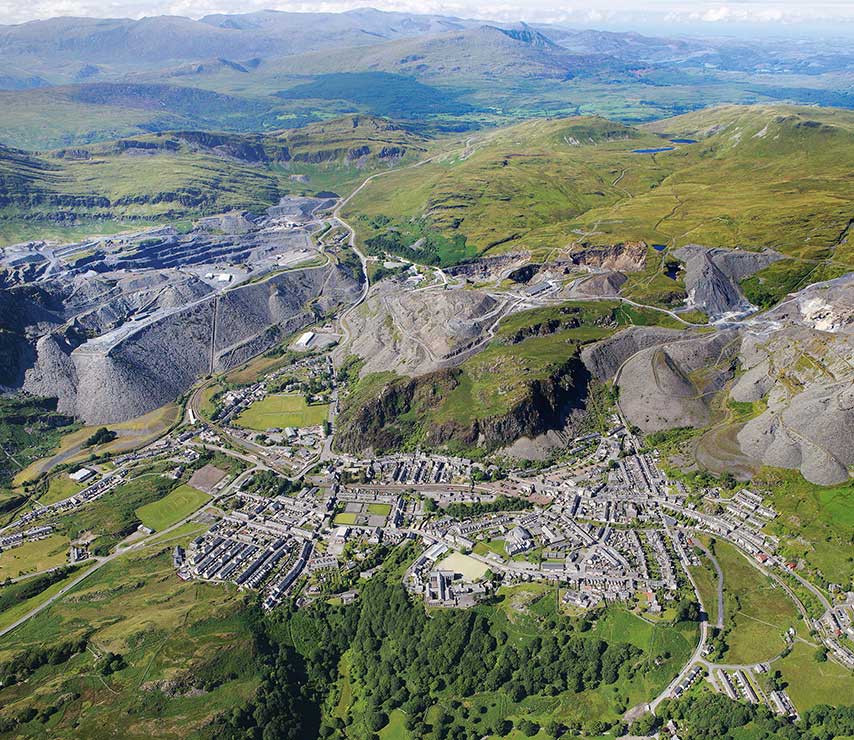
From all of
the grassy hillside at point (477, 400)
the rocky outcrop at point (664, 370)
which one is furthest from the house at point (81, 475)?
the rocky outcrop at point (664, 370)

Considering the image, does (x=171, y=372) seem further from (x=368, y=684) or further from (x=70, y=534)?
(x=368, y=684)

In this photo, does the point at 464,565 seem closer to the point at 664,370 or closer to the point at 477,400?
the point at 477,400

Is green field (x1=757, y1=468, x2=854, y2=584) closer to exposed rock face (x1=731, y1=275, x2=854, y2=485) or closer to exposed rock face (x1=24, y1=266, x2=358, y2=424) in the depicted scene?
exposed rock face (x1=731, y1=275, x2=854, y2=485)

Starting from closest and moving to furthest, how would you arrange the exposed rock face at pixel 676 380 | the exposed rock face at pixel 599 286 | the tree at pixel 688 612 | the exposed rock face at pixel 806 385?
the tree at pixel 688 612 → the exposed rock face at pixel 806 385 → the exposed rock face at pixel 676 380 → the exposed rock face at pixel 599 286

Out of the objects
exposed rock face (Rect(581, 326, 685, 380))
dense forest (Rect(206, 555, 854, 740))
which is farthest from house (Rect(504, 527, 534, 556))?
exposed rock face (Rect(581, 326, 685, 380))

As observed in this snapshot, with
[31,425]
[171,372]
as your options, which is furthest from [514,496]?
[31,425]

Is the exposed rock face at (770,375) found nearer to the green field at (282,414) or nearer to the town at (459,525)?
the town at (459,525)
